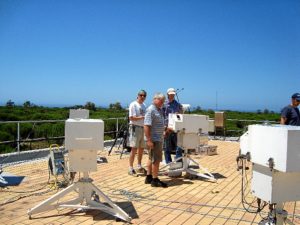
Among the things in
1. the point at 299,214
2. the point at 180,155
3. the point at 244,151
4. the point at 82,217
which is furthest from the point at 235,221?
the point at 180,155

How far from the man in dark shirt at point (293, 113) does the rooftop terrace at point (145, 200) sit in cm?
121

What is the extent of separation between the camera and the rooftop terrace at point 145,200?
147 inches

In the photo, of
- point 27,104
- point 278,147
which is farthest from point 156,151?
point 27,104

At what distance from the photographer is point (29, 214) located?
12.1 ft

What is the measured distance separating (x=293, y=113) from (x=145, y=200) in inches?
101

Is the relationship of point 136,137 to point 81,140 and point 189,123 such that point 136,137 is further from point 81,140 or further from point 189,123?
point 81,140

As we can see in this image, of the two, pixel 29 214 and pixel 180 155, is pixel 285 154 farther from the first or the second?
pixel 180 155

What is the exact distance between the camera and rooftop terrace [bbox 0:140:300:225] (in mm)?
3738

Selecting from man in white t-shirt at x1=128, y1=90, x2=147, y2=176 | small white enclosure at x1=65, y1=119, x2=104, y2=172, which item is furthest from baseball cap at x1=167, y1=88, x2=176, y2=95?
small white enclosure at x1=65, y1=119, x2=104, y2=172

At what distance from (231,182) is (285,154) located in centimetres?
344

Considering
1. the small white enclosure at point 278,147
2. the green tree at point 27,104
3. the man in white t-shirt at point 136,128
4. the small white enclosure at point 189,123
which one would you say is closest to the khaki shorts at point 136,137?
the man in white t-shirt at point 136,128

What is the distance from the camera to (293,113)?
204 inches

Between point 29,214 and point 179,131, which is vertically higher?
point 179,131

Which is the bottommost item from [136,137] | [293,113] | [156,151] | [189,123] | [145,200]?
Answer: [145,200]
